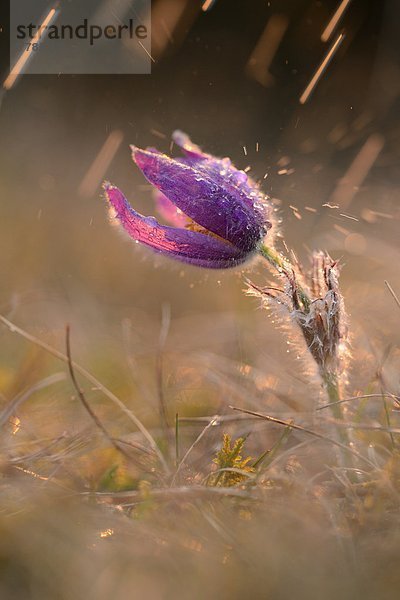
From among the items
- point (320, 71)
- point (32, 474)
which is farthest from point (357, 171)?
point (32, 474)

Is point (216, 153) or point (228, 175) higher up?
point (228, 175)

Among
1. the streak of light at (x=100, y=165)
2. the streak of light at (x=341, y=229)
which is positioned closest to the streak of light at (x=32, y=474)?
the streak of light at (x=341, y=229)

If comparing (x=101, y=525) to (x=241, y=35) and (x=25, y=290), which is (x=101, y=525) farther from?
(x=241, y=35)

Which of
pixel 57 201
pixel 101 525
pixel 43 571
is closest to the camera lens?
pixel 43 571

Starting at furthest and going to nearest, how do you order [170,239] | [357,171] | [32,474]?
1. [357,171]
2. [170,239]
3. [32,474]

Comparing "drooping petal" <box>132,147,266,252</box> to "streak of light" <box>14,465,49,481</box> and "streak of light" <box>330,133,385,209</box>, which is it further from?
"streak of light" <box>330,133,385,209</box>

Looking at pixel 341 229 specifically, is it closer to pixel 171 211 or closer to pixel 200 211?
pixel 171 211

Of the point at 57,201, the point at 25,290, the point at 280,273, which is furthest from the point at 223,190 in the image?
the point at 57,201
